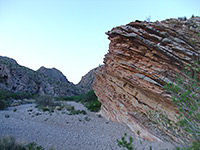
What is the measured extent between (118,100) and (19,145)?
22.1ft

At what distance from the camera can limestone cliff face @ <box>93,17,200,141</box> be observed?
6.34 metres

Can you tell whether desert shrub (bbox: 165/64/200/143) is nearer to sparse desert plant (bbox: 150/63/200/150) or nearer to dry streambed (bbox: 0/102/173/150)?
sparse desert plant (bbox: 150/63/200/150)

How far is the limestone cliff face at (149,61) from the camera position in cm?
634

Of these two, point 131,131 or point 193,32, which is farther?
point 131,131

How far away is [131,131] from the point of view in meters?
8.15

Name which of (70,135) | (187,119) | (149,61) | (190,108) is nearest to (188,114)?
(187,119)

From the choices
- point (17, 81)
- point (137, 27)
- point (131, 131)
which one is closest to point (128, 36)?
point (137, 27)

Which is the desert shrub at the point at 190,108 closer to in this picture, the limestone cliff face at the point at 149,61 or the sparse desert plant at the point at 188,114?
the sparse desert plant at the point at 188,114

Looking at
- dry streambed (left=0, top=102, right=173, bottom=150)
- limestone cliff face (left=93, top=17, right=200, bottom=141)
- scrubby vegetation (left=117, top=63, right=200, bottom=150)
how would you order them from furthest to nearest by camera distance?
limestone cliff face (left=93, top=17, right=200, bottom=141) < dry streambed (left=0, top=102, right=173, bottom=150) < scrubby vegetation (left=117, top=63, right=200, bottom=150)

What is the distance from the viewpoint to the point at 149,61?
23.2 ft

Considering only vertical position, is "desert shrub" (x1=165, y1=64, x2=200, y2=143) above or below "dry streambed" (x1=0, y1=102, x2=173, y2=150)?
above

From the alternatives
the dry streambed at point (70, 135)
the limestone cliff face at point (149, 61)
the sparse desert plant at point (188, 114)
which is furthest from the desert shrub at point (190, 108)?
the limestone cliff face at point (149, 61)

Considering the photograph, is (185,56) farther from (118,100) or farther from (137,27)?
(118,100)

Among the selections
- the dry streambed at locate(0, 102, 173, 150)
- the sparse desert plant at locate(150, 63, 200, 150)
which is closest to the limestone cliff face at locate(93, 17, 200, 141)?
the dry streambed at locate(0, 102, 173, 150)
